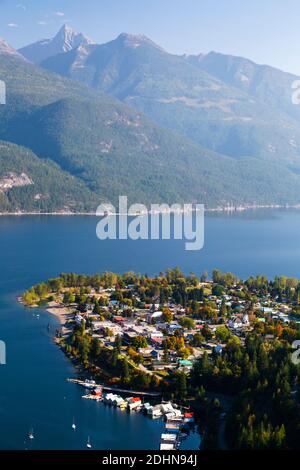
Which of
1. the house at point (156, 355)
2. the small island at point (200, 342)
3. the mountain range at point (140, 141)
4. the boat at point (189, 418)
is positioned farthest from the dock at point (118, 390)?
the mountain range at point (140, 141)

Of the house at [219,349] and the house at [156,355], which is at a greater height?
the house at [219,349]

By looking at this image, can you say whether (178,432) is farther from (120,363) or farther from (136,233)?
(136,233)

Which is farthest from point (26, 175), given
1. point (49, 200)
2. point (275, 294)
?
point (275, 294)

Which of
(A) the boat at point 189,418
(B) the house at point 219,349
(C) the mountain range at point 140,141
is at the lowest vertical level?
(A) the boat at point 189,418

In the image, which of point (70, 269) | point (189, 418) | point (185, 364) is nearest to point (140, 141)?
point (70, 269)

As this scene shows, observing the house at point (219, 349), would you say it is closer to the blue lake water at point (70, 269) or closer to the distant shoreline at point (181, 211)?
the blue lake water at point (70, 269)

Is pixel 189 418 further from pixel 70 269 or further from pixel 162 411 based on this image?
pixel 70 269
